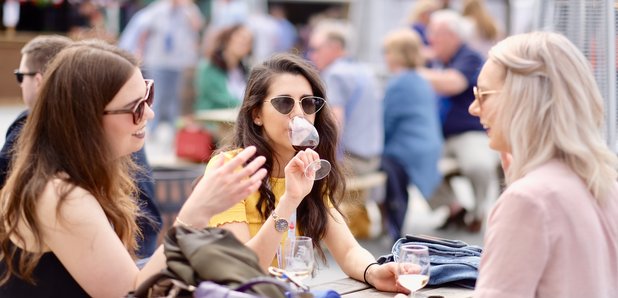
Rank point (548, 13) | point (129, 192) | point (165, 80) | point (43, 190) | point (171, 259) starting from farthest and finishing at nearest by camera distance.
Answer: point (165, 80)
point (548, 13)
point (129, 192)
point (43, 190)
point (171, 259)

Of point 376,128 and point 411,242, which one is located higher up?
point 411,242

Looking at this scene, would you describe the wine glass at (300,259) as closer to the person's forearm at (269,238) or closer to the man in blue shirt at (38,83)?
the person's forearm at (269,238)

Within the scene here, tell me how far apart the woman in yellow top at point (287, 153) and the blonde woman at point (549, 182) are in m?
0.74

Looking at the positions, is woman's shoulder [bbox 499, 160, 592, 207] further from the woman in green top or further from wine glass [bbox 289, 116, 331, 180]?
the woman in green top

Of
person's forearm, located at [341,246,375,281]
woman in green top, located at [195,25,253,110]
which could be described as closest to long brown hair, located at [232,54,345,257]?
person's forearm, located at [341,246,375,281]

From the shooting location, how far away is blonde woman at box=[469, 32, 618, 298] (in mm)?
2508

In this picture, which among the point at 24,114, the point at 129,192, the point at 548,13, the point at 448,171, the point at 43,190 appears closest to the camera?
the point at 43,190

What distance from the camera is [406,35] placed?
7953 mm

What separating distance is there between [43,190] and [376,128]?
5.25 m

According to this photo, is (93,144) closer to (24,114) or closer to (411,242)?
(411,242)

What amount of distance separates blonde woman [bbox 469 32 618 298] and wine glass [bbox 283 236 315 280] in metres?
0.55

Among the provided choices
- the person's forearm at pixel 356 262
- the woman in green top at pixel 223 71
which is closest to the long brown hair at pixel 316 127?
the person's forearm at pixel 356 262

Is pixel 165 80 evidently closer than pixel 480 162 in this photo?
No

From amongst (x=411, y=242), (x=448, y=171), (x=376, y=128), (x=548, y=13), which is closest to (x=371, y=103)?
(x=376, y=128)
